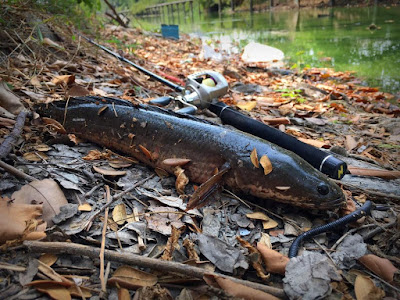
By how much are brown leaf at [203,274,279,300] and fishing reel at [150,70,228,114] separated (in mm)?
1879

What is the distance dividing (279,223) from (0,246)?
4.39 feet

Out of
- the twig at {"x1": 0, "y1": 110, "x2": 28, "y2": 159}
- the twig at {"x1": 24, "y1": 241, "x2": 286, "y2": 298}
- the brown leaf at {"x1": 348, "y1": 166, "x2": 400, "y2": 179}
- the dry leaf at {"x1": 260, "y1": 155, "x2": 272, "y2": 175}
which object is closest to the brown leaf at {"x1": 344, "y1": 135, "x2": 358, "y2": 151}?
the brown leaf at {"x1": 348, "y1": 166, "x2": 400, "y2": 179}

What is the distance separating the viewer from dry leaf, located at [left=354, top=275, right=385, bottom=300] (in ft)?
4.02

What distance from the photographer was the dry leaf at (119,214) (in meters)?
1.58

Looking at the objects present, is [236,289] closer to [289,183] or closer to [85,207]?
[289,183]

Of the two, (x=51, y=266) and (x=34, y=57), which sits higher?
(x=34, y=57)

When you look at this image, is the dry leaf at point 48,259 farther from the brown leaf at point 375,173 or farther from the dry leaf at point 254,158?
the brown leaf at point 375,173

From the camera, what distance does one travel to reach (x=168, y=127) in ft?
6.61

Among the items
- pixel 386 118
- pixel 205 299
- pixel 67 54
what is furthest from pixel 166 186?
pixel 386 118

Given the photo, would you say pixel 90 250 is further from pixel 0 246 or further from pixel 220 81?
pixel 220 81

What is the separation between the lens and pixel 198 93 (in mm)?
3035

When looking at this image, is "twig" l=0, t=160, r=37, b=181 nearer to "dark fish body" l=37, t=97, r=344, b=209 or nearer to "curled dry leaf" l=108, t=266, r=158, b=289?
"dark fish body" l=37, t=97, r=344, b=209

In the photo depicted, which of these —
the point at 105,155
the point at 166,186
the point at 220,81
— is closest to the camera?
the point at 166,186

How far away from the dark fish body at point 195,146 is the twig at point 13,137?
0.87 feet
